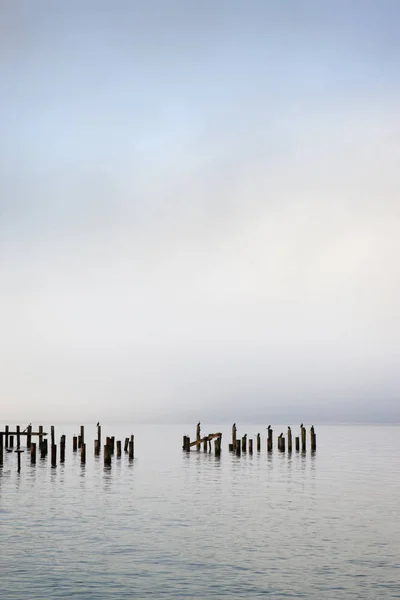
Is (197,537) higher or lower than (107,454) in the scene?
lower

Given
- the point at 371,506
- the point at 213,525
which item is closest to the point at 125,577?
the point at 213,525

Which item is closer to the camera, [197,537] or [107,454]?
[197,537]

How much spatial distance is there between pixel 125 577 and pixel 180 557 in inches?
132

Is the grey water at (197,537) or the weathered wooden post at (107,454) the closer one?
the grey water at (197,537)

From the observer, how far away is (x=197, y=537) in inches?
1222

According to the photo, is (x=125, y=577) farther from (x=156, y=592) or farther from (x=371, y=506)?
(x=371, y=506)

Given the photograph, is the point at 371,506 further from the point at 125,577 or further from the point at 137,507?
the point at 125,577

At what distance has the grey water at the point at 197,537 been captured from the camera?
910 inches

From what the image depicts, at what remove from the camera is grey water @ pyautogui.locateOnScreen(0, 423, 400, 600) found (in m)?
23.1

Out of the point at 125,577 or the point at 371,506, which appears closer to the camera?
the point at 125,577

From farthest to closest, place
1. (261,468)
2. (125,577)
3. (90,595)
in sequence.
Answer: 1. (261,468)
2. (125,577)
3. (90,595)

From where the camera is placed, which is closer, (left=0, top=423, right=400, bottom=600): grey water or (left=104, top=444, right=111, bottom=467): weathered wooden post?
(left=0, top=423, right=400, bottom=600): grey water

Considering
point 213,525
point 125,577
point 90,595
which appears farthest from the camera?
point 213,525

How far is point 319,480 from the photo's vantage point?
187 ft
